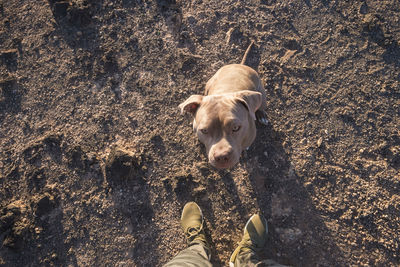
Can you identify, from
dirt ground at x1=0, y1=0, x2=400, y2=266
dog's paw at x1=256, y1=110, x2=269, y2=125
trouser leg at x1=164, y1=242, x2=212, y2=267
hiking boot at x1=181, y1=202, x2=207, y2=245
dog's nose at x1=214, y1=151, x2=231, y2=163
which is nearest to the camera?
dog's nose at x1=214, y1=151, x2=231, y2=163

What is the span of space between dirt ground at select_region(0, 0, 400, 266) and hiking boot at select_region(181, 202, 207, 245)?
0.65ft

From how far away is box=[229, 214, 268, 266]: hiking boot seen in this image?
3174 millimetres

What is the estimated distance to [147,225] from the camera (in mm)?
3566

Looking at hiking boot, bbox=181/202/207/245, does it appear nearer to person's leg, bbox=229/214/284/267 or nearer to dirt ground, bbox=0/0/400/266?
dirt ground, bbox=0/0/400/266

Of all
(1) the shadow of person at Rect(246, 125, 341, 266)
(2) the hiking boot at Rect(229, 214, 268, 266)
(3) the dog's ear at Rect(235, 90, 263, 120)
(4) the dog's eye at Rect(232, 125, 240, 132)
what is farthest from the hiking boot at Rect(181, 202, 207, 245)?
(3) the dog's ear at Rect(235, 90, 263, 120)

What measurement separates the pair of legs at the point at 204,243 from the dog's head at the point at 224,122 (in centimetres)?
115

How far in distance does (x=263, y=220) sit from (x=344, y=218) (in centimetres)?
114

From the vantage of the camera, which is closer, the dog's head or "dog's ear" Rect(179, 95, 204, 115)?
the dog's head

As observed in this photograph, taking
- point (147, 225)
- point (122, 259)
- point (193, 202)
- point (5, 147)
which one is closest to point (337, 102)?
point (193, 202)

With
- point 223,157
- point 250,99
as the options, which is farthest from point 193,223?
point 250,99

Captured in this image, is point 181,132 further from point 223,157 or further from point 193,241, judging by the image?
point 193,241

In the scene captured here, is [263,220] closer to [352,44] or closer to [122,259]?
[122,259]

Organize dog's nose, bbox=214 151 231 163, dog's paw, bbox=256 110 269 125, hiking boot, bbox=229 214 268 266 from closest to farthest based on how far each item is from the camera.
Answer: dog's nose, bbox=214 151 231 163, hiking boot, bbox=229 214 268 266, dog's paw, bbox=256 110 269 125

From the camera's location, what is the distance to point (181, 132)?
4.01 meters
